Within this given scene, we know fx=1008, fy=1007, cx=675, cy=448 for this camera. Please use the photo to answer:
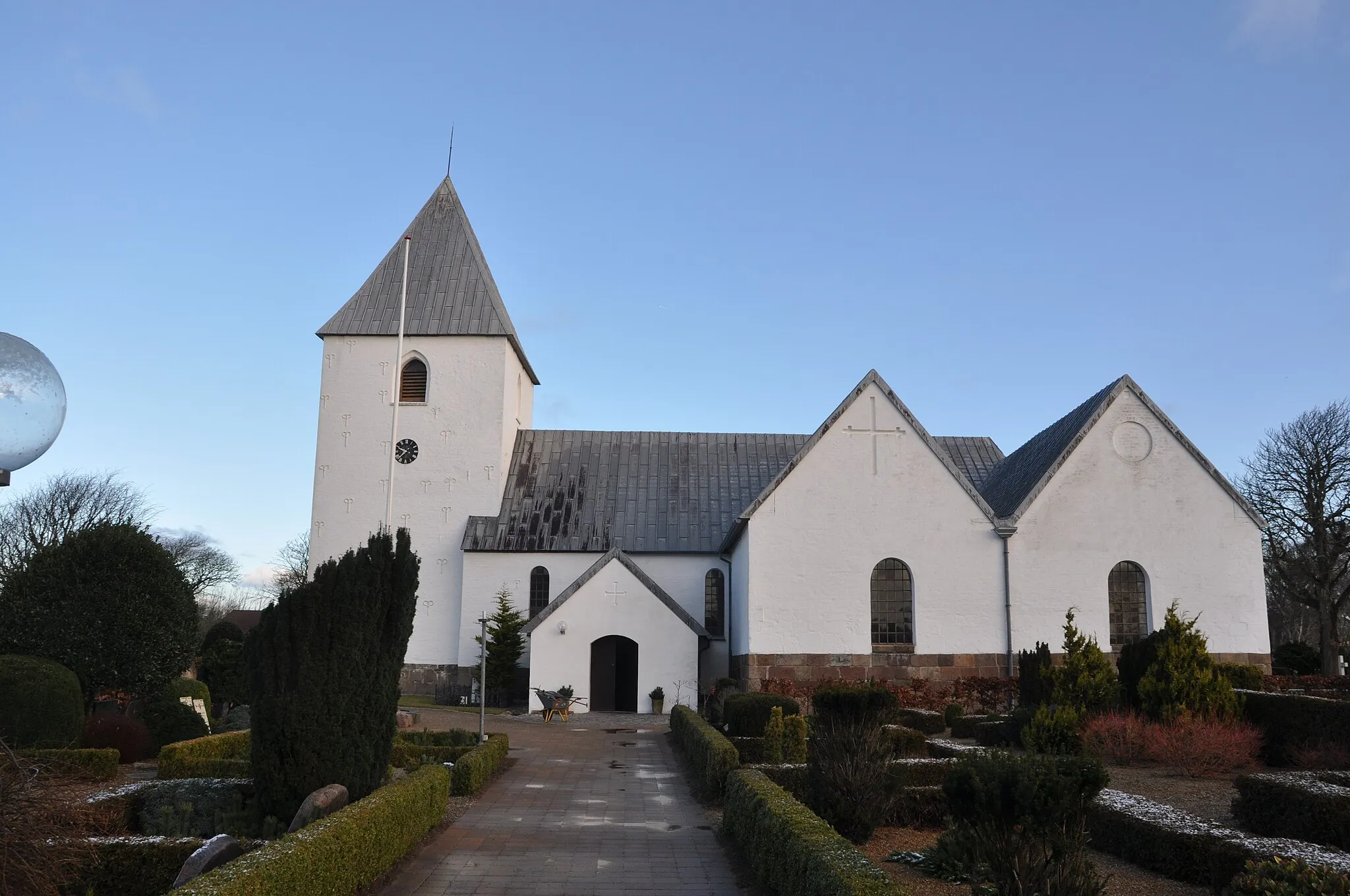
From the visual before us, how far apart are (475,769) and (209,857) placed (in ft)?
17.5

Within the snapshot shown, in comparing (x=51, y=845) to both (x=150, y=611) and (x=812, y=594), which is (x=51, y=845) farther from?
(x=812, y=594)

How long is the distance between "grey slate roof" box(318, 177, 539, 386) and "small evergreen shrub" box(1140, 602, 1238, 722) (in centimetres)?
1886

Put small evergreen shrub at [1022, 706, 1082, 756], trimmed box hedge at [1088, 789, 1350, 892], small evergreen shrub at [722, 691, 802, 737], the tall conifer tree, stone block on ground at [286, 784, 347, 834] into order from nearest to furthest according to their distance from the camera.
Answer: trimmed box hedge at [1088, 789, 1350, 892] < stone block on ground at [286, 784, 347, 834] < the tall conifer tree < small evergreen shrub at [1022, 706, 1082, 756] < small evergreen shrub at [722, 691, 802, 737]

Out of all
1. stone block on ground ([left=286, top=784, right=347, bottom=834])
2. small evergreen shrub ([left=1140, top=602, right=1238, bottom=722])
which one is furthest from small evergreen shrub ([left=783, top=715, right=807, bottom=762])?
stone block on ground ([left=286, top=784, right=347, bottom=834])

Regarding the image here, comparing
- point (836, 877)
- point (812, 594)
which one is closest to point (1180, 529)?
point (812, 594)

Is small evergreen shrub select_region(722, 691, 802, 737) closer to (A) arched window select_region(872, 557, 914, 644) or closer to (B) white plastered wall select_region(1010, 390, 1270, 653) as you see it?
(A) arched window select_region(872, 557, 914, 644)

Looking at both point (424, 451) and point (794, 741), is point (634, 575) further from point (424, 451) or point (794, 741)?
point (794, 741)

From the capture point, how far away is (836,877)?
5.87 metres

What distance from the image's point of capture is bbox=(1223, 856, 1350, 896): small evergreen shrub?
525 cm

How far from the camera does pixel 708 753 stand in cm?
1260

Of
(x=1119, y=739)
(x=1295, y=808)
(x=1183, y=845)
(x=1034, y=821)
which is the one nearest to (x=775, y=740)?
(x=1119, y=739)

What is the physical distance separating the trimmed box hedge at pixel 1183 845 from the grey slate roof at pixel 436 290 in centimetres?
2205

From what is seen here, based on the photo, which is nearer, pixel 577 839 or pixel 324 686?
pixel 324 686

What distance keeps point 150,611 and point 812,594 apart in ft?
42.9
